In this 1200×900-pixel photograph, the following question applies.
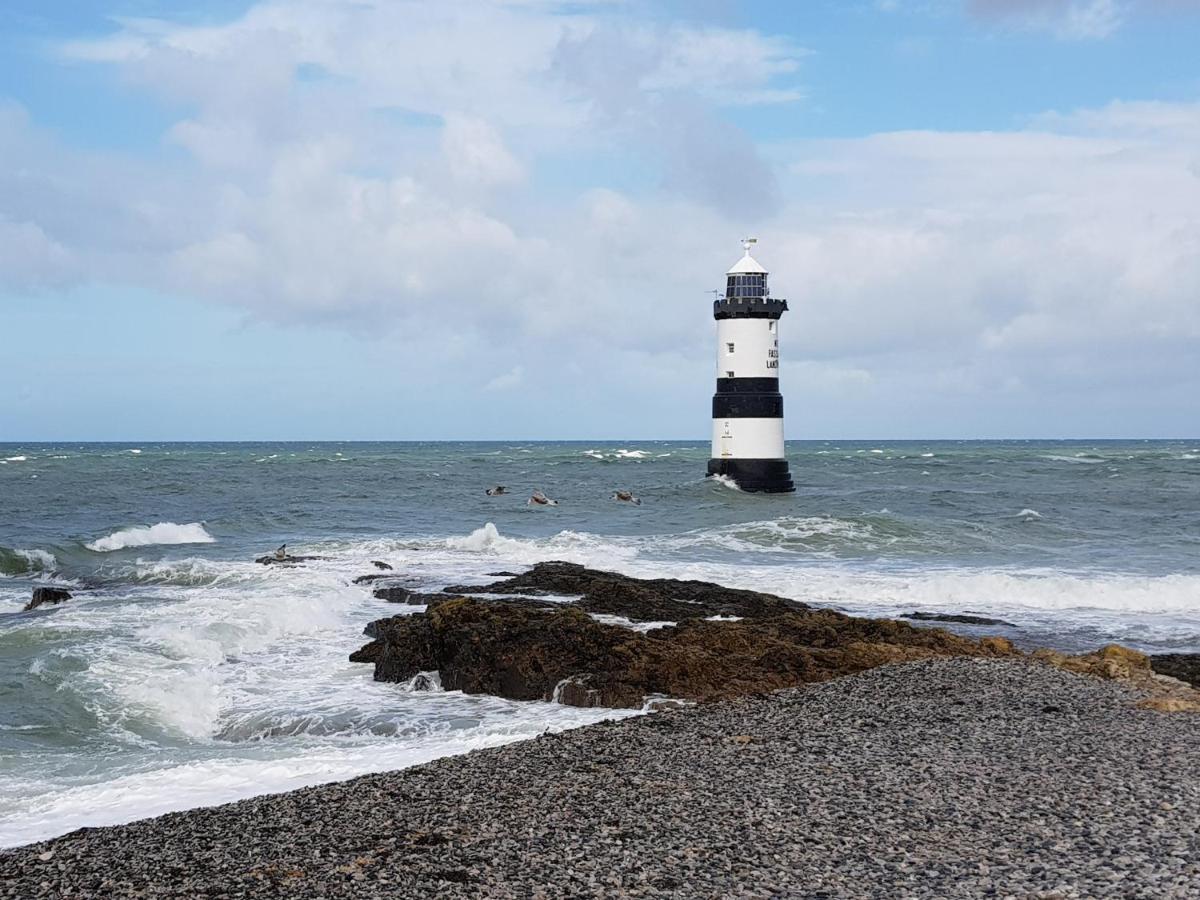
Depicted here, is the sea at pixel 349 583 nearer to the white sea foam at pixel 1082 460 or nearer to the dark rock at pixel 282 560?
the dark rock at pixel 282 560

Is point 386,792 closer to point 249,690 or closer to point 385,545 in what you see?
point 249,690

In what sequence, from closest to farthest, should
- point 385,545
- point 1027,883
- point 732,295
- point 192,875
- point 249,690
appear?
point 1027,883 → point 192,875 → point 249,690 → point 385,545 → point 732,295

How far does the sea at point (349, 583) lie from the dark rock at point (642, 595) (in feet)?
5.13

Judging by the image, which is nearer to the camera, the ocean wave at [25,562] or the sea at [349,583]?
the sea at [349,583]

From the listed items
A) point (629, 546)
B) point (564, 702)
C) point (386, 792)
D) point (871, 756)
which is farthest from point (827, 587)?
point (386, 792)

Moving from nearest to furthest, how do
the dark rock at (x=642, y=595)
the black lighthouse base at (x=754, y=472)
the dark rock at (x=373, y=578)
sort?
the dark rock at (x=642, y=595)
the dark rock at (x=373, y=578)
the black lighthouse base at (x=754, y=472)

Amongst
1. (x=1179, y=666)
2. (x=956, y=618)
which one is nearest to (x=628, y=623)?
(x=956, y=618)

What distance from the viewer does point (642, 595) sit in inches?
674

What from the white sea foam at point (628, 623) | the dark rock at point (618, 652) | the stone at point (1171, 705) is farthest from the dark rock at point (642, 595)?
the stone at point (1171, 705)

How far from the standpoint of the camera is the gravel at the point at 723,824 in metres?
5.92

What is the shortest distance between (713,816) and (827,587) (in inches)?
531

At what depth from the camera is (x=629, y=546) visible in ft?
88.6

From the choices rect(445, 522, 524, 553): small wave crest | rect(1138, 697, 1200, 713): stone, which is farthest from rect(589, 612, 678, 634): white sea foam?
rect(445, 522, 524, 553): small wave crest

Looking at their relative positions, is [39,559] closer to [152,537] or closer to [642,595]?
[152,537]
